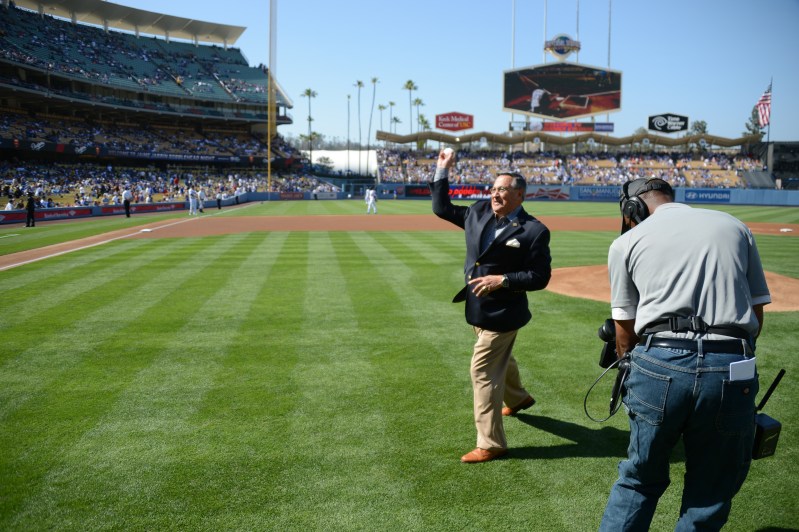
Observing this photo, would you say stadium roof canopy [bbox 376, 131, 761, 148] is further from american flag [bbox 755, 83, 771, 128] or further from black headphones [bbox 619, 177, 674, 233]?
black headphones [bbox 619, 177, 674, 233]

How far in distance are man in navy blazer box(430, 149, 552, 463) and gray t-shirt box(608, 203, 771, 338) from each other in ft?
5.36

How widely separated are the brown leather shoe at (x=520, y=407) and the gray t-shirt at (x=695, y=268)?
268cm

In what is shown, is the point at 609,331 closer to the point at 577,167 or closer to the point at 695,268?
the point at 695,268

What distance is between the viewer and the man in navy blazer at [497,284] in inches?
182

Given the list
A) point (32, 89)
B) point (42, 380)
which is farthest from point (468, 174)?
point (42, 380)

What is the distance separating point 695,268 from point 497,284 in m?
1.87

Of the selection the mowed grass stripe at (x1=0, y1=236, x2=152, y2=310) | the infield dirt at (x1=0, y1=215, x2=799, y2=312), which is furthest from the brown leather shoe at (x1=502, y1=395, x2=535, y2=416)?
the mowed grass stripe at (x1=0, y1=236, x2=152, y2=310)

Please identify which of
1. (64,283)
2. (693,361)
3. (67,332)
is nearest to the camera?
(693,361)

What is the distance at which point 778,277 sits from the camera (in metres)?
13.5

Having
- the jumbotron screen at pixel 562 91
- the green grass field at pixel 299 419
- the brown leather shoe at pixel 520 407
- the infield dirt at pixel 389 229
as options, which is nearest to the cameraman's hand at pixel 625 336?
the green grass field at pixel 299 419

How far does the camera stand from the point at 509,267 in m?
4.78

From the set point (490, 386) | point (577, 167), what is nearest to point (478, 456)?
point (490, 386)

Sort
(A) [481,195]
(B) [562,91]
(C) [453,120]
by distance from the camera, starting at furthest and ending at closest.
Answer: (C) [453,120], (B) [562,91], (A) [481,195]

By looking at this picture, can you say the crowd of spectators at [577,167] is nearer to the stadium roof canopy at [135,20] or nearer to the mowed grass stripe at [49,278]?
the stadium roof canopy at [135,20]
